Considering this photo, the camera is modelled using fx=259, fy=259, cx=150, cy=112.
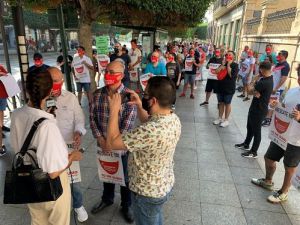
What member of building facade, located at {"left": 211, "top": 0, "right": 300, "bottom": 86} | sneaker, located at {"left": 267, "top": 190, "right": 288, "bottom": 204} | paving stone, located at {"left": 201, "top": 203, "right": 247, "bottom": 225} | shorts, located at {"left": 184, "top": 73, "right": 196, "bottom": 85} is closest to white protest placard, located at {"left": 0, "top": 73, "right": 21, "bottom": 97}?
paving stone, located at {"left": 201, "top": 203, "right": 247, "bottom": 225}

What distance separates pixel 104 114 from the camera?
2.93 metres

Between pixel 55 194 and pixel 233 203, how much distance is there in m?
2.61

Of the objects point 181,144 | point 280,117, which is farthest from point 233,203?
point 181,144

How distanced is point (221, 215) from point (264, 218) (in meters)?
0.56

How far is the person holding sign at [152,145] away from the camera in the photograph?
6.26ft

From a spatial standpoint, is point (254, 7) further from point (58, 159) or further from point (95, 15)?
point (58, 159)

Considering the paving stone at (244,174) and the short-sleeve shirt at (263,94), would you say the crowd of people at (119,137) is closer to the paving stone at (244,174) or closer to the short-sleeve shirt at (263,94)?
the paving stone at (244,174)

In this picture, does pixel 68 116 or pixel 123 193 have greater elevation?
pixel 68 116

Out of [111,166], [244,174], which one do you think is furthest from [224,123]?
[111,166]

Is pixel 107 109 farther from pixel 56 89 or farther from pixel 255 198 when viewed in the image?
pixel 255 198

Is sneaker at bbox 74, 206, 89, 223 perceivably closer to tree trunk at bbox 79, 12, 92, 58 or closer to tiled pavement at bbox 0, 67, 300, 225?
tiled pavement at bbox 0, 67, 300, 225

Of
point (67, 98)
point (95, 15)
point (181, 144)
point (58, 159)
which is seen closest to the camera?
point (58, 159)

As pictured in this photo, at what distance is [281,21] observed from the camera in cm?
1108

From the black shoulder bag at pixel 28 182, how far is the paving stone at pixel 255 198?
2.74 metres
